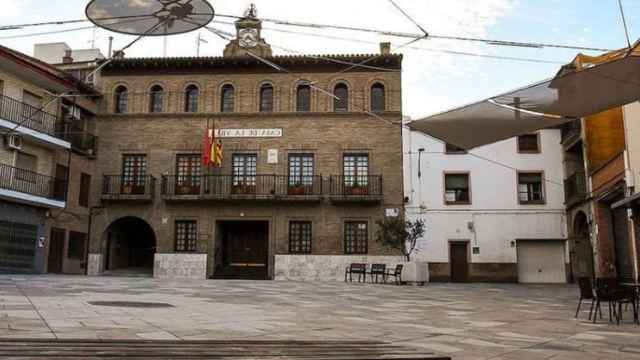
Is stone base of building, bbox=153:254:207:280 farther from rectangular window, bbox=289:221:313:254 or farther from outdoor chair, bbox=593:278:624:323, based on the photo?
outdoor chair, bbox=593:278:624:323

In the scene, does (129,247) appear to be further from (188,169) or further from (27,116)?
(27,116)

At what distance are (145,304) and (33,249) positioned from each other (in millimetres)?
15167

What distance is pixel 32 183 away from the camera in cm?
2325

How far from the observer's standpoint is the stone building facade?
2609 centimetres

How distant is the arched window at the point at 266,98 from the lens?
27.5 metres

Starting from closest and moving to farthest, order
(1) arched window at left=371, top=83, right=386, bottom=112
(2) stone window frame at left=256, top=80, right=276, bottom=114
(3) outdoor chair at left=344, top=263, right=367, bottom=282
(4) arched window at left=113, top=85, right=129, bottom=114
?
(3) outdoor chair at left=344, top=263, right=367, bottom=282 → (1) arched window at left=371, top=83, right=386, bottom=112 → (2) stone window frame at left=256, top=80, right=276, bottom=114 → (4) arched window at left=113, top=85, right=129, bottom=114

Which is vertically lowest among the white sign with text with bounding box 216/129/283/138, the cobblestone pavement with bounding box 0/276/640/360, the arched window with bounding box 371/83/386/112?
the cobblestone pavement with bounding box 0/276/640/360

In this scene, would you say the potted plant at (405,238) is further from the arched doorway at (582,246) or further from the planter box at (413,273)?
the arched doorway at (582,246)

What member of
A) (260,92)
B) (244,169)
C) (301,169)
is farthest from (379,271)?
(260,92)

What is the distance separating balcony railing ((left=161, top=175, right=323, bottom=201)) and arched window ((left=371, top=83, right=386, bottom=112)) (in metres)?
4.19

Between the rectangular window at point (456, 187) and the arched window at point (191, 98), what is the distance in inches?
478

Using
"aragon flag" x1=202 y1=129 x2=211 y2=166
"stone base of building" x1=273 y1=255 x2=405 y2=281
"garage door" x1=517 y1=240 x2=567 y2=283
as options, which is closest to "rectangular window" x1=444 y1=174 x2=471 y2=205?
"garage door" x1=517 y1=240 x2=567 y2=283

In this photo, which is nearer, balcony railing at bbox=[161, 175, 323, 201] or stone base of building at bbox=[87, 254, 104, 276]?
balcony railing at bbox=[161, 175, 323, 201]

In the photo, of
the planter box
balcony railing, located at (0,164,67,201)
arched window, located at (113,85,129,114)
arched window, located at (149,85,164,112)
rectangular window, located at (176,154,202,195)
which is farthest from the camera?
arched window, located at (113,85,129,114)
